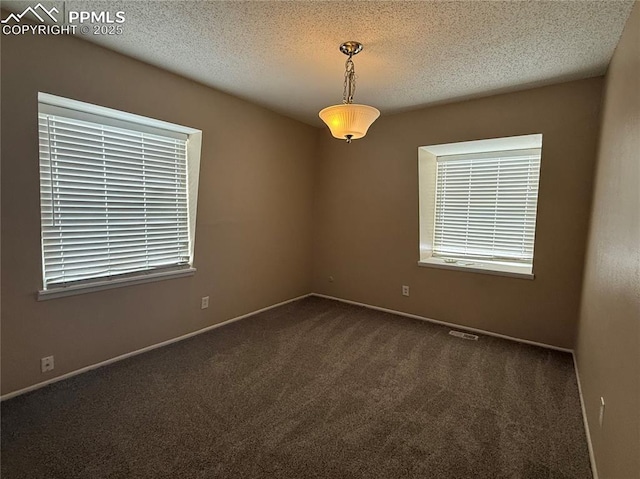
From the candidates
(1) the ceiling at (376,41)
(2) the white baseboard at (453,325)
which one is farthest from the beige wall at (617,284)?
(2) the white baseboard at (453,325)

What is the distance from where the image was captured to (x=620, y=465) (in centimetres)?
128

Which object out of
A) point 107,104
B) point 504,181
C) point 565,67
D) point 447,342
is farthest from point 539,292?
point 107,104

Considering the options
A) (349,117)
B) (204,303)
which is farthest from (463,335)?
(204,303)

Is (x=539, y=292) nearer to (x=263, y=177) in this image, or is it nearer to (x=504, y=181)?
(x=504, y=181)

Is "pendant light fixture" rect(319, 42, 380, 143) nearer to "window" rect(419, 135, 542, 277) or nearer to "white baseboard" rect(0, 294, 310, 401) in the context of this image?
"window" rect(419, 135, 542, 277)

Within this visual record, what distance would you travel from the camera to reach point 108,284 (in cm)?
262

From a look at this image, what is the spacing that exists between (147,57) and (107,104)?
0.50m

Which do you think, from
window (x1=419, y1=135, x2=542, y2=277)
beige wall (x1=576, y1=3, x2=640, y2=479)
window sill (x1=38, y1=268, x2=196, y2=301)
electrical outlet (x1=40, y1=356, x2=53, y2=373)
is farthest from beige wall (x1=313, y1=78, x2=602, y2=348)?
electrical outlet (x1=40, y1=356, x2=53, y2=373)

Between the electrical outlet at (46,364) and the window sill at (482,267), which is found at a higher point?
the window sill at (482,267)

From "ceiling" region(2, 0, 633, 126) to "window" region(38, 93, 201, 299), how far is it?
1.94 ft

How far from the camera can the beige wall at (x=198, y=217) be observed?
83.8 inches

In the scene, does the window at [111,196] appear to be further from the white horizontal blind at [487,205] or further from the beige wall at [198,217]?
the white horizontal blind at [487,205]

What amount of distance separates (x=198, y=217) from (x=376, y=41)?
2207 mm

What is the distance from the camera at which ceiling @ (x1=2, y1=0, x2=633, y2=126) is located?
1.93 metres
